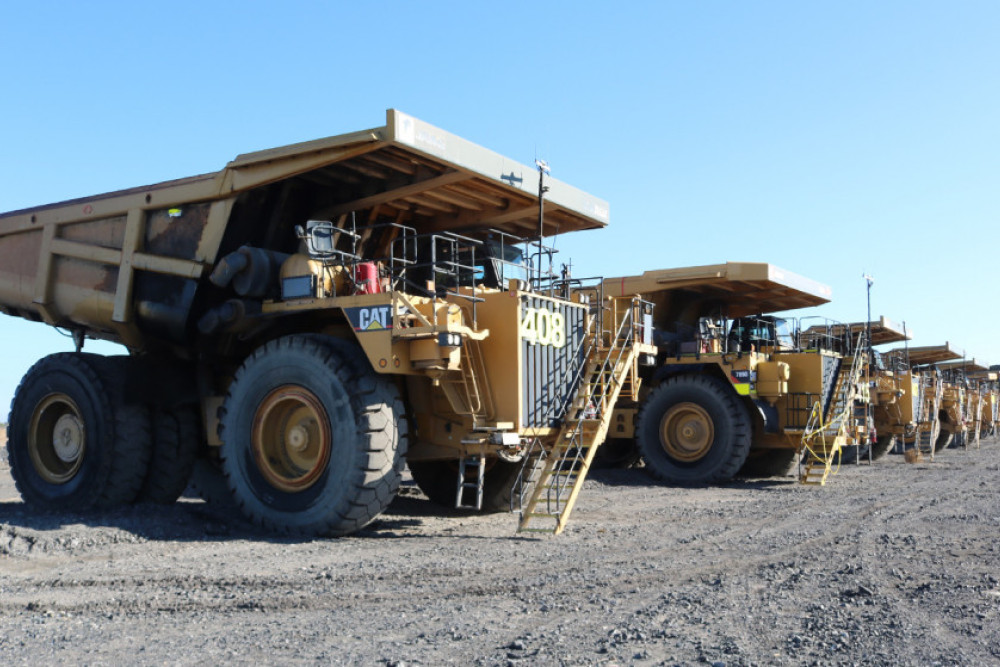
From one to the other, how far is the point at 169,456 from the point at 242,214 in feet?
8.71

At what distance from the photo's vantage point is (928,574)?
6.32 metres

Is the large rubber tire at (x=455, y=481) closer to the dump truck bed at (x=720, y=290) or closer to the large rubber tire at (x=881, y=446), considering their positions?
the dump truck bed at (x=720, y=290)

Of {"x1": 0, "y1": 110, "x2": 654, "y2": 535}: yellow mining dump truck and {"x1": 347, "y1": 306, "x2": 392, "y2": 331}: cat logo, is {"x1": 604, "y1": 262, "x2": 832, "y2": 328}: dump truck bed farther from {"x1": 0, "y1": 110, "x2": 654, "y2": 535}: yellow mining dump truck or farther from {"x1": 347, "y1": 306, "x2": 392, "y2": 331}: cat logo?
{"x1": 347, "y1": 306, "x2": 392, "y2": 331}: cat logo

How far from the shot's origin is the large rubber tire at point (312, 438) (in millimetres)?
7883

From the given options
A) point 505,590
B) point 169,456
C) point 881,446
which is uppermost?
point 169,456

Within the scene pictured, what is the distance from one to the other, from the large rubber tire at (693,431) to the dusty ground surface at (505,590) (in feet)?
13.9

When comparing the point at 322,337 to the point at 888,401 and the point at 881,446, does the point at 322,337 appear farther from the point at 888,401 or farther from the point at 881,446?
the point at 881,446

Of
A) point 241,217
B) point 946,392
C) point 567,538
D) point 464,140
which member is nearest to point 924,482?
point 567,538

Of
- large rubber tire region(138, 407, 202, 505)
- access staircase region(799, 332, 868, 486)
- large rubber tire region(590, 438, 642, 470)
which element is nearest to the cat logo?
large rubber tire region(138, 407, 202, 505)

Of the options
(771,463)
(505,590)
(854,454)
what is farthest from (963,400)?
(505,590)

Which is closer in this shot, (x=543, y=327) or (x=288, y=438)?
(x=288, y=438)

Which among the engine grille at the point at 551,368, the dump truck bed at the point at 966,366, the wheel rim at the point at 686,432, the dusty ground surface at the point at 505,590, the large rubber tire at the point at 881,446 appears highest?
the dump truck bed at the point at 966,366

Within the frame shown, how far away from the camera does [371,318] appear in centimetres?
810

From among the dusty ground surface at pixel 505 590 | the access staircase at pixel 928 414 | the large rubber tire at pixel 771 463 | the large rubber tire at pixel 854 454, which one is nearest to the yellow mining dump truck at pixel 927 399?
the access staircase at pixel 928 414
